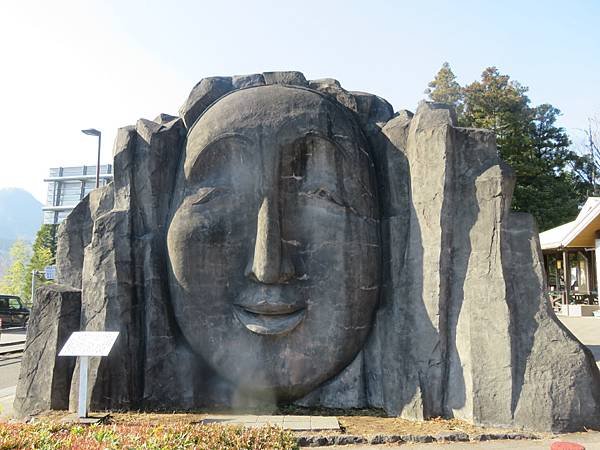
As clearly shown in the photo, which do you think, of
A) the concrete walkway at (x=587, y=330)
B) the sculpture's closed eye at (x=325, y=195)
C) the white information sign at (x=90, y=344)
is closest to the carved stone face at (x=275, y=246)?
the sculpture's closed eye at (x=325, y=195)

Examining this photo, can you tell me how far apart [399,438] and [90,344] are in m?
4.01

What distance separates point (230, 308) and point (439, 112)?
4142 millimetres

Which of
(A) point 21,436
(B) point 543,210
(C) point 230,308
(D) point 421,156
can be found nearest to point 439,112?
(D) point 421,156

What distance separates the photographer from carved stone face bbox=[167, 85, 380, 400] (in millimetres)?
7199

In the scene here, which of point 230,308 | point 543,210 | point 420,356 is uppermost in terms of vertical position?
point 543,210

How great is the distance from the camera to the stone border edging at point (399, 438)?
597 centimetres

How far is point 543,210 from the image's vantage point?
28.6 meters

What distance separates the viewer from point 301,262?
7332 mm

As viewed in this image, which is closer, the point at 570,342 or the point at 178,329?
the point at 570,342

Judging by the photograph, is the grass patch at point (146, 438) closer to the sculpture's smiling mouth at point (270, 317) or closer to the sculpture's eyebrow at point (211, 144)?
the sculpture's smiling mouth at point (270, 317)

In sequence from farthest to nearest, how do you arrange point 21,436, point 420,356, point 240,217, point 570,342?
1. point 240,217
2. point 420,356
3. point 570,342
4. point 21,436

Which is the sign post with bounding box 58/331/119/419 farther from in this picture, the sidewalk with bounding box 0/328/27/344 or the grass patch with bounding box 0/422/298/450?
the sidewalk with bounding box 0/328/27/344

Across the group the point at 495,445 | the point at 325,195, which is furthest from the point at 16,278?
the point at 495,445

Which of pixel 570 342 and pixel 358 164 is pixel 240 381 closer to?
pixel 358 164
